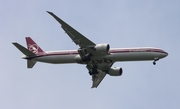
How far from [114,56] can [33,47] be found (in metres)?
19.3

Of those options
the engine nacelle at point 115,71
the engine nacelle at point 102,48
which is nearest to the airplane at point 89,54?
the engine nacelle at point 102,48

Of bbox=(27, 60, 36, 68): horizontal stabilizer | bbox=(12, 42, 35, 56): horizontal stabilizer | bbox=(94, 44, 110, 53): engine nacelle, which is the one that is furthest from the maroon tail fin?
bbox=(94, 44, 110, 53): engine nacelle

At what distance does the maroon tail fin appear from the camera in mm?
84956

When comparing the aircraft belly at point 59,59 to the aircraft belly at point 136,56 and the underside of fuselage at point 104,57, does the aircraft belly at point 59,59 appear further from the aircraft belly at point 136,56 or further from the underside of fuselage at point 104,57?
the aircraft belly at point 136,56

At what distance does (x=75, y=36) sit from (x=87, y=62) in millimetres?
7113

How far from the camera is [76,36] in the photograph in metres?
75.1

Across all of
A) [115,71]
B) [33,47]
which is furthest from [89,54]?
[33,47]

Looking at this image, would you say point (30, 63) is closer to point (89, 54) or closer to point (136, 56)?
point (89, 54)

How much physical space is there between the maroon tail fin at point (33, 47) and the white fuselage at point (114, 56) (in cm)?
351

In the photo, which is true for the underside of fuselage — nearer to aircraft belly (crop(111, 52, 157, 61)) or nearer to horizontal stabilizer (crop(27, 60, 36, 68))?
aircraft belly (crop(111, 52, 157, 61))

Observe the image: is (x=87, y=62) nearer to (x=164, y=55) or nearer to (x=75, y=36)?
Result: (x=75, y=36)

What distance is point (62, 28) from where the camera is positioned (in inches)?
2891

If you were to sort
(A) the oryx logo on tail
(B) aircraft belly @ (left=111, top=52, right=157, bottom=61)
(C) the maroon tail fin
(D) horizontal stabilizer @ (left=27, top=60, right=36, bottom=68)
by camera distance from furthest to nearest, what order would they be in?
(A) the oryx logo on tail → (C) the maroon tail fin → (D) horizontal stabilizer @ (left=27, top=60, right=36, bottom=68) → (B) aircraft belly @ (left=111, top=52, right=157, bottom=61)

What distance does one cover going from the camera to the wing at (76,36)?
72.4 m
